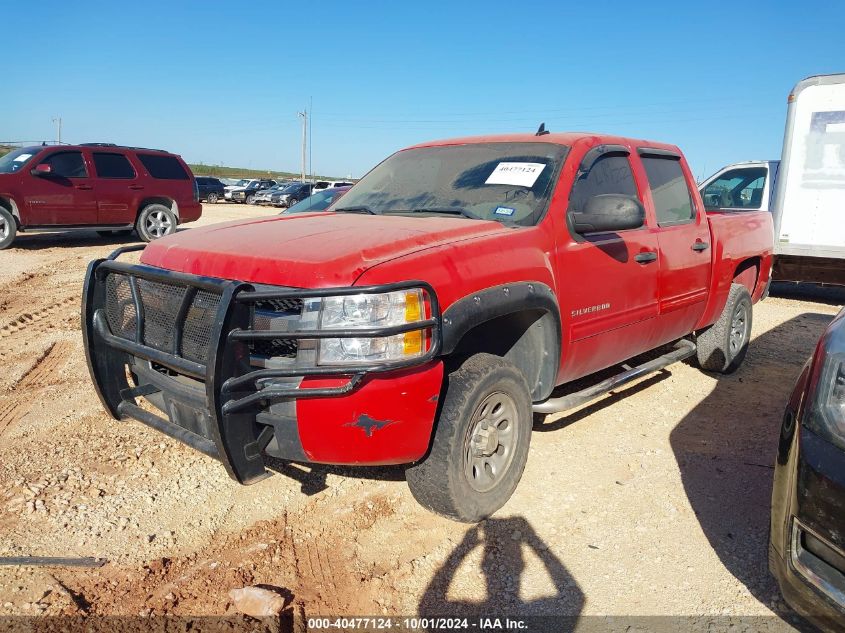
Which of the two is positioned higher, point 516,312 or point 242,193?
point 242,193

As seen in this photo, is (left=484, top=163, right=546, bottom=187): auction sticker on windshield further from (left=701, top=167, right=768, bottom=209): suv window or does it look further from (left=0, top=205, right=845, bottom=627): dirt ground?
(left=701, top=167, right=768, bottom=209): suv window

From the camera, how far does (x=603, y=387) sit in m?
3.86

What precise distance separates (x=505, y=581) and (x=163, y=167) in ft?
43.0

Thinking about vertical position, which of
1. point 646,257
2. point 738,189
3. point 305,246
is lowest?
point 646,257

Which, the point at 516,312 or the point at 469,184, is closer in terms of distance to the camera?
the point at 516,312

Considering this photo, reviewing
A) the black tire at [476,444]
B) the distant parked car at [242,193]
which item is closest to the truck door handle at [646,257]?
the black tire at [476,444]

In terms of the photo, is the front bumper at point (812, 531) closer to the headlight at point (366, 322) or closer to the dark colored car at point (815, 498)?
the dark colored car at point (815, 498)

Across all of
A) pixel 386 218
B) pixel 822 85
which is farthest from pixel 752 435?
pixel 822 85

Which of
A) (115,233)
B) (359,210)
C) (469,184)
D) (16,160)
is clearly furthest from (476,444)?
(115,233)

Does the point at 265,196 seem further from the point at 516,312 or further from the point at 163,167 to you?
the point at 516,312

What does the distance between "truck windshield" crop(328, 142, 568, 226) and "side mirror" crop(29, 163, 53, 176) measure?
1010 centimetres

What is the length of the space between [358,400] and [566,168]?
1.97m

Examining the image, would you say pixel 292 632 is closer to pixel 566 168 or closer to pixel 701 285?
pixel 566 168

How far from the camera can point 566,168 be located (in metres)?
3.68
